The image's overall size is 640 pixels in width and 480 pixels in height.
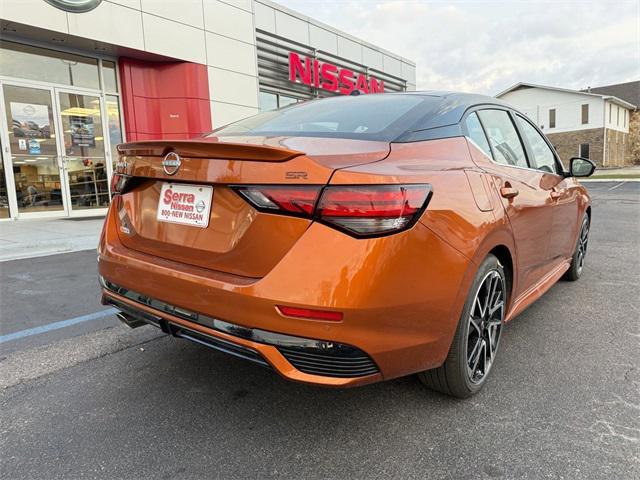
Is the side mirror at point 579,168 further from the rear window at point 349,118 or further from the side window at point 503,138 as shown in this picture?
the rear window at point 349,118

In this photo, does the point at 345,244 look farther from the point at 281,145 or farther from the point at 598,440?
the point at 598,440

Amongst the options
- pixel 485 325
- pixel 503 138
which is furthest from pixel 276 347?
pixel 503 138

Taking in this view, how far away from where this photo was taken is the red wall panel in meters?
11.3

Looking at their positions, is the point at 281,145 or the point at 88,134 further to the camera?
the point at 88,134

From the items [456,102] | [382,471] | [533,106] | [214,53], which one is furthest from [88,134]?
[533,106]

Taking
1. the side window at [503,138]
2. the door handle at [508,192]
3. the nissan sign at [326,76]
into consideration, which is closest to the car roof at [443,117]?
the side window at [503,138]

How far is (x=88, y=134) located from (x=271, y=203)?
10729 mm

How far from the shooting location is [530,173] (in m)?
3.01

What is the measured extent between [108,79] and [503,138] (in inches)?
426

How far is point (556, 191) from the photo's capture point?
337 centimetres

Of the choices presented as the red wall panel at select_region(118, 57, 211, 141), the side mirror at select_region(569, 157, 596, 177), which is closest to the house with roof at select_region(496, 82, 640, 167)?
the red wall panel at select_region(118, 57, 211, 141)

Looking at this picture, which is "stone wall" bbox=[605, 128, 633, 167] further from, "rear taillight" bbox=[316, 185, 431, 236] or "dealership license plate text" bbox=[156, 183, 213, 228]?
"dealership license plate text" bbox=[156, 183, 213, 228]

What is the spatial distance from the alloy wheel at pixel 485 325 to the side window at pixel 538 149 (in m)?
1.23

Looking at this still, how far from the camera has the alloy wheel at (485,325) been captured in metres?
2.32
